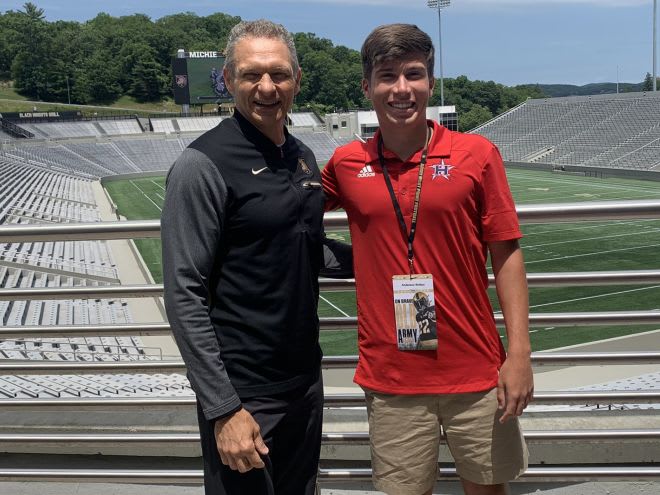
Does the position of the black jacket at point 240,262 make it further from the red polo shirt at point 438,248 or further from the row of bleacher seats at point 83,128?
the row of bleacher seats at point 83,128

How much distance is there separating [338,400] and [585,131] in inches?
2103

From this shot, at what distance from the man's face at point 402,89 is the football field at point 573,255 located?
6083 millimetres

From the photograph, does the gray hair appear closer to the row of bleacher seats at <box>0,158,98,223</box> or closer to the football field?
the football field

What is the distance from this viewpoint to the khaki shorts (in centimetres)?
194

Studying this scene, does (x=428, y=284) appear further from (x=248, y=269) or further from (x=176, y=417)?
(x=176, y=417)

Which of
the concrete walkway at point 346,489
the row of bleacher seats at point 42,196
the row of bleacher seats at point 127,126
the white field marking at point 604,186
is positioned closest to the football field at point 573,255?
the white field marking at point 604,186

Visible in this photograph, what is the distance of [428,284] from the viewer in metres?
1.89

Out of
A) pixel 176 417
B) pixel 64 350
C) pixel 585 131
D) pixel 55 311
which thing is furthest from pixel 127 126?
pixel 176 417

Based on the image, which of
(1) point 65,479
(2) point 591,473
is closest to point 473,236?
(2) point 591,473

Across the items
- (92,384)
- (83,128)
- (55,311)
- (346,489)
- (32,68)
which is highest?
(32,68)

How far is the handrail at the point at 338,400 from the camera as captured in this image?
2465 mm

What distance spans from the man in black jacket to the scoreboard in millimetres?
57551

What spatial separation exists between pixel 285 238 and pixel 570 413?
61.3 inches

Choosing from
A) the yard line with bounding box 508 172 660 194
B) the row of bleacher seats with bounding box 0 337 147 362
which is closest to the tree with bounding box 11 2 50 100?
the yard line with bounding box 508 172 660 194
